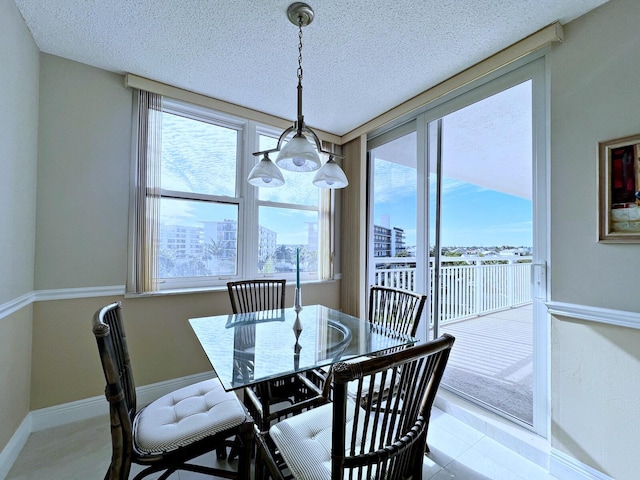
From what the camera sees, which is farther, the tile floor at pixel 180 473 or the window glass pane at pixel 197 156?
the window glass pane at pixel 197 156

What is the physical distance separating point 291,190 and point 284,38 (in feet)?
5.16

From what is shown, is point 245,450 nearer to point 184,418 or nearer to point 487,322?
point 184,418

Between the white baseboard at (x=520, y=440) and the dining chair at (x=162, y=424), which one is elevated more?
the dining chair at (x=162, y=424)

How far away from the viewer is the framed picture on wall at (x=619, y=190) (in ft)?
4.68

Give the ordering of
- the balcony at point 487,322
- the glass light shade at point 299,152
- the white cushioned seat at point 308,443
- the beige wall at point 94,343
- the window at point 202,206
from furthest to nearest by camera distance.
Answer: the window at point 202,206
the balcony at point 487,322
the beige wall at point 94,343
the glass light shade at point 299,152
the white cushioned seat at point 308,443

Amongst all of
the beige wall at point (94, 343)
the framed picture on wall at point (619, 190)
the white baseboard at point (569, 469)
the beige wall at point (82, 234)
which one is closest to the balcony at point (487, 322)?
the white baseboard at point (569, 469)

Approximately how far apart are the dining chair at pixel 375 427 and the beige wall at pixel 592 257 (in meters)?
1.17

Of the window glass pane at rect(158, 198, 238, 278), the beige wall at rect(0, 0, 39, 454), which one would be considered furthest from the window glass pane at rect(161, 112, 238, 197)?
the beige wall at rect(0, 0, 39, 454)

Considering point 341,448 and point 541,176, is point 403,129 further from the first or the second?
point 341,448

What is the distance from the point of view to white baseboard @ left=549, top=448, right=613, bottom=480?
4.86ft

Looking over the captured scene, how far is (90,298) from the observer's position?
215cm

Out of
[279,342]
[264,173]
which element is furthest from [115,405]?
[264,173]

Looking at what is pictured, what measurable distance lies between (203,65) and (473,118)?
88.4 inches

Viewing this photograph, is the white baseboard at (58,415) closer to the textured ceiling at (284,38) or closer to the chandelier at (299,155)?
the chandelier at (299,155)
